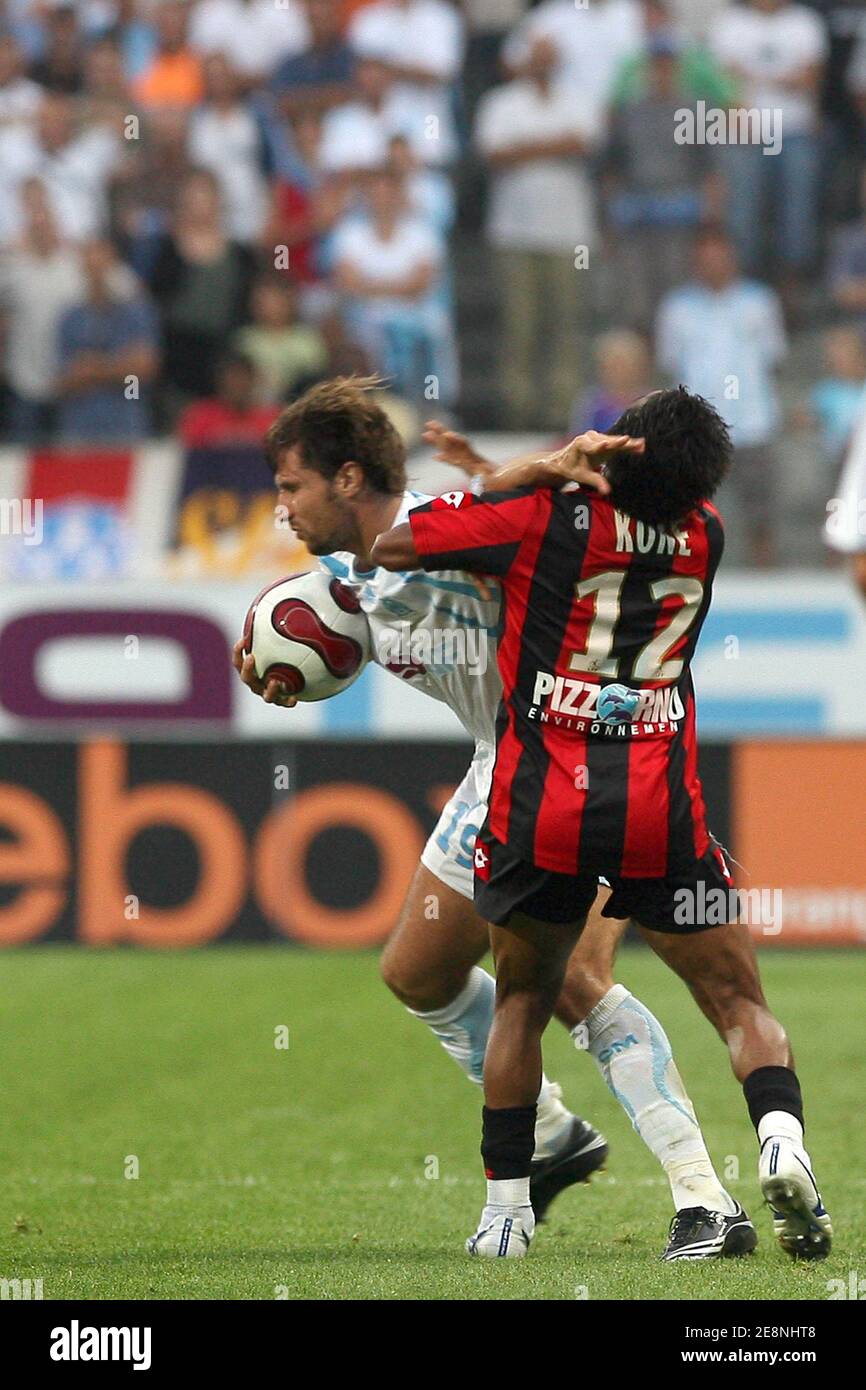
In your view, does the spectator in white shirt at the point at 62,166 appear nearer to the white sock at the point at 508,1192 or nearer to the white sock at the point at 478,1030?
the white sock at the point at 478,1030

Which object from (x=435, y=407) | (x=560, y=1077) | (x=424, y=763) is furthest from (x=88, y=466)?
(x=560, y=1077)

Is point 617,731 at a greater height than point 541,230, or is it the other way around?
point 541,230

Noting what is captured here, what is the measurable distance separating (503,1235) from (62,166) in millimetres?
11865

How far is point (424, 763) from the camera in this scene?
41.1 feet

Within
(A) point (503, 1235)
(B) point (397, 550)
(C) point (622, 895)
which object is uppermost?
(B) point (397, 550)

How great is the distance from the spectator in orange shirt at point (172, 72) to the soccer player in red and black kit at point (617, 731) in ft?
38.5

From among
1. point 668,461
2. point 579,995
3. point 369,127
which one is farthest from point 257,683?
point 369,127

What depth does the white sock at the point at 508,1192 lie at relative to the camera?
529cm

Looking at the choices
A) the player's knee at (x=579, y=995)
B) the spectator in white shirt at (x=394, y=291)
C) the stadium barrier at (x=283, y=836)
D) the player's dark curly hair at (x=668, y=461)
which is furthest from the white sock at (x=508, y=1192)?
the spectator in white shirt at (x=394, y=291)

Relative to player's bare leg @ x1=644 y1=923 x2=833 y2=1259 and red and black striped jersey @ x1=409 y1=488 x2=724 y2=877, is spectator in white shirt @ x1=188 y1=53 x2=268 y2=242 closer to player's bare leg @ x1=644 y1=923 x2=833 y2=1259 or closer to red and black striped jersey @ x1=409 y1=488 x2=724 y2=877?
red and black striped jersey @ x1=409 y1=488 x2=724 y2=877

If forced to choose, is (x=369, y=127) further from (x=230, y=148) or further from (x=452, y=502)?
(x=452, y=502)

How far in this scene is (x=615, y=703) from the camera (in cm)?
500

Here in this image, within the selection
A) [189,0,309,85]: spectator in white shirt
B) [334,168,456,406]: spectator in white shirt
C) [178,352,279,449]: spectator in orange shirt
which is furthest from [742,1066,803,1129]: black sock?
[189,0,309,85]: spectator in white shirt
